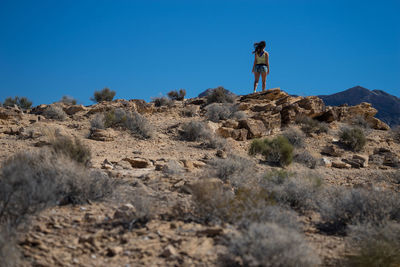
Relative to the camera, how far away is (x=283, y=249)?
3004 mm

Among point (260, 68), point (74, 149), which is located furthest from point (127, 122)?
point (260, 68)

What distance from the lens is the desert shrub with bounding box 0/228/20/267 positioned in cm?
283

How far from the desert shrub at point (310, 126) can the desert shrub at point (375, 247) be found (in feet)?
31.9

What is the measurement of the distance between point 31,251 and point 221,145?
7.47 meters

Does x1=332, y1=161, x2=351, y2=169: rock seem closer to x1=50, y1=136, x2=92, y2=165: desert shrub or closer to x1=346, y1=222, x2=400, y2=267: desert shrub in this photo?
x1=346, y1=222, x2=400, y2=267: desert shrub

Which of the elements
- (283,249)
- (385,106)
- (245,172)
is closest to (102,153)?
(245,172)

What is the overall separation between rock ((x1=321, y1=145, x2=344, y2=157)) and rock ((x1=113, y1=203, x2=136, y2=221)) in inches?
357

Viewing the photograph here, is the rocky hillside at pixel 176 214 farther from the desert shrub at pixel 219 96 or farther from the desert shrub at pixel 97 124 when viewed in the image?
the desert shrub at pixel 219 96

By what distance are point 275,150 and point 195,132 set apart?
2971 mm

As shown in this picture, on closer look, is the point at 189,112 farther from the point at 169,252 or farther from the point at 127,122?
the point at 169,252

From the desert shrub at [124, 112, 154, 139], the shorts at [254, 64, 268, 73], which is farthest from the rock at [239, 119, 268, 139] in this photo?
the desert shrub at [124, 112, 154, 139]

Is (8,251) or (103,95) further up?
(103,95)

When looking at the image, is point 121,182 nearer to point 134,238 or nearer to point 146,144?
point 134,238

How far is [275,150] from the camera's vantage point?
9.43m
